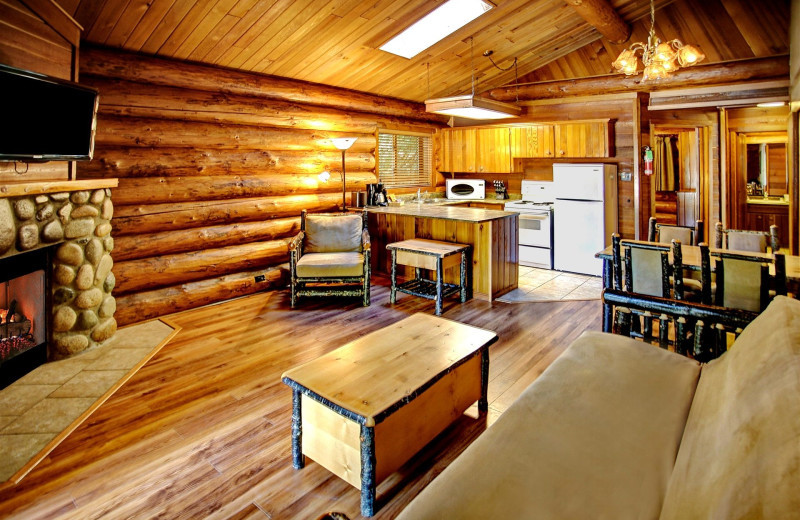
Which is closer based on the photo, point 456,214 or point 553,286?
point 456,214

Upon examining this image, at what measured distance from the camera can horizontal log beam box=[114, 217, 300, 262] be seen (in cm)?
432

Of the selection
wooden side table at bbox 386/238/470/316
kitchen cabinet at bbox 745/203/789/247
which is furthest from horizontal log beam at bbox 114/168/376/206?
kitchen cabinet at bbox 745/203/789/247

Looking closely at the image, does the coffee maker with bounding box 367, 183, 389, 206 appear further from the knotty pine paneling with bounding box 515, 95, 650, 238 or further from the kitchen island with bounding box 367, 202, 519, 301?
the knotty pine paneling with bounding box 515, 95, 650, 238

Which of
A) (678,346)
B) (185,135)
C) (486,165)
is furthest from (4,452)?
(486,165)

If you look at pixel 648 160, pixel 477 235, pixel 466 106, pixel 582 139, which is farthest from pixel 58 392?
pixel 648 160

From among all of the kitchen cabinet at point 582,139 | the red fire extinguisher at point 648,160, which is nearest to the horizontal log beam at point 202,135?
the kitchen cabinet at point 582,139

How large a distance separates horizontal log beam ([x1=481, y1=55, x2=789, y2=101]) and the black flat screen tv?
205 inches

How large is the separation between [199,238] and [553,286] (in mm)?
4090

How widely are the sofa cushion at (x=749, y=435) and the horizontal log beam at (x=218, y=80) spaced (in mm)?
4752

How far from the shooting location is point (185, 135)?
4605mm

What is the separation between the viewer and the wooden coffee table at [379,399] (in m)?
1.89

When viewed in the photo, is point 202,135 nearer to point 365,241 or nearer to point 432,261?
point 365,241

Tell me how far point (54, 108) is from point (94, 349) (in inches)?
71.6

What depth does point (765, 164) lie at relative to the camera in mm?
7527
